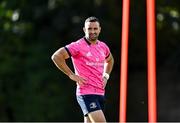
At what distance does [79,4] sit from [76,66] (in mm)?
9787

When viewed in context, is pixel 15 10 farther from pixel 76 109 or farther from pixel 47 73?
pixel 76 109

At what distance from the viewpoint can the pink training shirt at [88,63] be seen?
757 cm

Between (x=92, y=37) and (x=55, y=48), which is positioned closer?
(x=92, y=37)

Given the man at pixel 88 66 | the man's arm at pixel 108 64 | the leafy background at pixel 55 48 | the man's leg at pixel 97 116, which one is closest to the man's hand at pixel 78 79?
the man at pixel 88 66

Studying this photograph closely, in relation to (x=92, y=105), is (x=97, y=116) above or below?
below

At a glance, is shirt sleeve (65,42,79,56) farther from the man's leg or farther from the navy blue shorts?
the man's leg

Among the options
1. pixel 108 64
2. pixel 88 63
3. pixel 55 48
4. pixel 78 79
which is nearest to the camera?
pixel 78 79

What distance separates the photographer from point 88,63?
24.9 feet

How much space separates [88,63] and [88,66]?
0.12 feet

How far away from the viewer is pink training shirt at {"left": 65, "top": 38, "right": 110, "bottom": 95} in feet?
24.8

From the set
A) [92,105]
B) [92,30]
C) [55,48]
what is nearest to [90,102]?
[92,105]

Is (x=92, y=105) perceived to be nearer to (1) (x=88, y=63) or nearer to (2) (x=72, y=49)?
(1) (x=88, y=63)

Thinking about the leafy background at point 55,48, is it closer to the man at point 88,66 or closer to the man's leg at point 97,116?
the man at point 88,66

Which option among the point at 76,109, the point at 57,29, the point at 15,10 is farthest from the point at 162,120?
the point at 15,10
